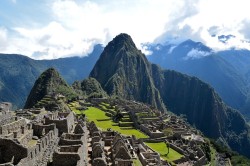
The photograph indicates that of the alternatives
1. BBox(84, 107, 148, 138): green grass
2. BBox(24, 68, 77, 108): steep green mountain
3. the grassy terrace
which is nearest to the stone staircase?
the grassy terrace

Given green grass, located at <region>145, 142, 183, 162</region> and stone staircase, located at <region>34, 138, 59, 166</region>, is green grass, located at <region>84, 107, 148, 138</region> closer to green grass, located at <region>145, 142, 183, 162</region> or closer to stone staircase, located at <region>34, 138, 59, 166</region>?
green grass, located at <region>145, 142, 183, 162</region>

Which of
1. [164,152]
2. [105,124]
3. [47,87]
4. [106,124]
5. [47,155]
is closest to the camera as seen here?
[47,155]

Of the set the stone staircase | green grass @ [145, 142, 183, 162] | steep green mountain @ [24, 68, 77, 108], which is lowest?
green grass @ [145, 142, 183, 162]

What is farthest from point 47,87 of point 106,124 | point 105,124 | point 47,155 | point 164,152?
point 47,155

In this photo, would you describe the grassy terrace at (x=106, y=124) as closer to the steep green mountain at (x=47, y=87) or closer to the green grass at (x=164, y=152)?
the green grass at (x=164, y=152)

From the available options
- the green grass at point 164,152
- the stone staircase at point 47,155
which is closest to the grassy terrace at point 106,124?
the green grass at point 164,152

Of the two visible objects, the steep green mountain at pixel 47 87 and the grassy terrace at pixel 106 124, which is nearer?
the grassy terrace at pixel 106 124

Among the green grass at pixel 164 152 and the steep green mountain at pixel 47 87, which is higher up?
the steep green mountain at pixel 47 87

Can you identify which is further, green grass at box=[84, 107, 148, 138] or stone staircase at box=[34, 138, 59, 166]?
green grass at box=[84, 107, 148, 138]

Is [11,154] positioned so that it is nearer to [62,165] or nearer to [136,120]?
[62,165]

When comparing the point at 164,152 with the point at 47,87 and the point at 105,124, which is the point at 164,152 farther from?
the point at 47,87

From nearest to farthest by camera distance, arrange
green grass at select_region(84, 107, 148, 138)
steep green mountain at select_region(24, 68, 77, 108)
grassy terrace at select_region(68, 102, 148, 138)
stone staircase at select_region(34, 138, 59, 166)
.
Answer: stone staircase at select_region(34, 138, 59, 166), green grass at select_region(84, 107, 148, 138), grassy terrace at select_region(68, 102, 148, 138), steep green mountain at select_region(24, 68, 77, 108)
